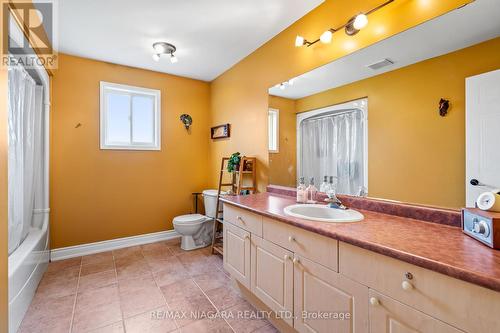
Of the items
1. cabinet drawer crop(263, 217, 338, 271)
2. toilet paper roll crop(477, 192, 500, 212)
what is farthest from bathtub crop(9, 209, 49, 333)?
toilet paper roll crop(477, 192, 500, 212)

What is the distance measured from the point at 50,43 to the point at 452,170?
12.0 ft

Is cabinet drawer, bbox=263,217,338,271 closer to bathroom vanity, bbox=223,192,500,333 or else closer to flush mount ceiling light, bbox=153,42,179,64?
bathroom vanity, bbox=223,192,500,333

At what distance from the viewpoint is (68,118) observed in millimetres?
2789

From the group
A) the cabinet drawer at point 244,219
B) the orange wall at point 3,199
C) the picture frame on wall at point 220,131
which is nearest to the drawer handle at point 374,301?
the cabinet drawer at point 244,219

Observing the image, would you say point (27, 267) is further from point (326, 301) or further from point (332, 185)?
point (332, 185)

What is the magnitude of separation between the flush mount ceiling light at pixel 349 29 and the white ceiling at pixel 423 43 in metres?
0.16

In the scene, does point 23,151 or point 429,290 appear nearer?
point 429,290

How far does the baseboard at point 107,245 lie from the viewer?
9.01 feet

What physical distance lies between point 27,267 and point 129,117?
6.72ft

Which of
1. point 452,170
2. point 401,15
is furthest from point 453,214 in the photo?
point 401,15

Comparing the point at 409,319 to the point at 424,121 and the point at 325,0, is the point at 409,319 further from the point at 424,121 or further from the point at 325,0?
the point at 325,0

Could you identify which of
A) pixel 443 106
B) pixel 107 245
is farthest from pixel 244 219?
pixel 107 245

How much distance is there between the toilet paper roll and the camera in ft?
3.20

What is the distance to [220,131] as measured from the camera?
11.2ft
